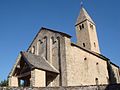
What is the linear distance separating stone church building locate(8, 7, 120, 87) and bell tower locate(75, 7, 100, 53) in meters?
6.60

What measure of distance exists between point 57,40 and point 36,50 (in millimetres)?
4334

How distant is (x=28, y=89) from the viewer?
1295cm

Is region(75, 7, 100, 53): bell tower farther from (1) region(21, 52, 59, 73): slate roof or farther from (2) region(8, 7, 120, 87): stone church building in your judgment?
(1) region(21, 52, 59, 73): slate roof

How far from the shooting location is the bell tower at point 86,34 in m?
35.3

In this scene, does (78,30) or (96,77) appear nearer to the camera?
(96,77)

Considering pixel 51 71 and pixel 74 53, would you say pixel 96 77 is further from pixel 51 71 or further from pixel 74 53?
pixel 51 71

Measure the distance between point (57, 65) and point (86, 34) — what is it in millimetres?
15295

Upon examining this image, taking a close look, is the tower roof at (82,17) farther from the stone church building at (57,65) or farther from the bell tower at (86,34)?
the stone church building at (57,65)

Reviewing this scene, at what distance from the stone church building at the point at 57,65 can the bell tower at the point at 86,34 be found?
21.6 ft

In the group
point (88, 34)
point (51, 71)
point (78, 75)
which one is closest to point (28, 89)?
point (51, 71)

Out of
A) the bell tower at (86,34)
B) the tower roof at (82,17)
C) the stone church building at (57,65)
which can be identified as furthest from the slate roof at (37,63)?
the tower roof at (82,17)

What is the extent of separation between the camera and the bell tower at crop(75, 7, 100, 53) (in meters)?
35.3

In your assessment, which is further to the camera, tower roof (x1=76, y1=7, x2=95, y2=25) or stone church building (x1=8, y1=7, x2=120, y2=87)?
tower roof (x1=76, y1=7, x2=95, y2=25)

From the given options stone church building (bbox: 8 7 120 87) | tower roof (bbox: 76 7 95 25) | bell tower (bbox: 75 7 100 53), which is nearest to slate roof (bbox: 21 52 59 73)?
stone church building (bbox: 8 7 120 87)
